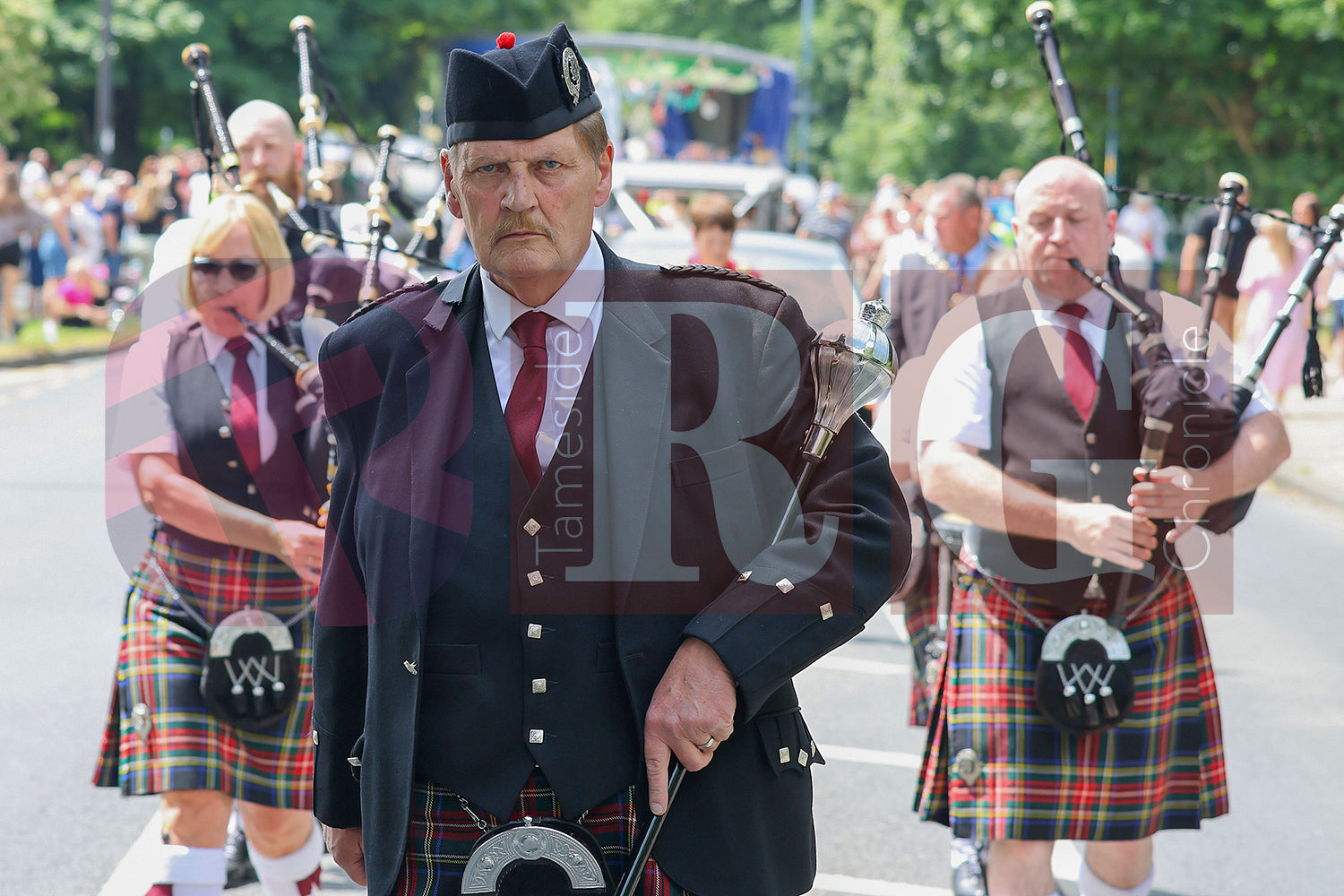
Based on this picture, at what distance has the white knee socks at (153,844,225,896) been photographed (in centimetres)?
332

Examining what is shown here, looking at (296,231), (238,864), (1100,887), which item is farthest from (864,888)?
(296,231)

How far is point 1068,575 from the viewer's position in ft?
11.2

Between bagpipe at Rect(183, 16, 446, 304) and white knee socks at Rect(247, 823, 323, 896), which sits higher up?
bagpipe at Rect(183, 16, 446, 304)

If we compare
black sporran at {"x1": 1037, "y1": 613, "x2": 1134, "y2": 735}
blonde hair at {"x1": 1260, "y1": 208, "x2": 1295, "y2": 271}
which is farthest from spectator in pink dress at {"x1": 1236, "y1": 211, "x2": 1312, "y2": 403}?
black sporran at {"x1": 1037, "y1": 613, "x2": 1134, "y2": 735}

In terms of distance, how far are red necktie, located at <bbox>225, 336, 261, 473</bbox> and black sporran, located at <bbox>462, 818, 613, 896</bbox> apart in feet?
5.26

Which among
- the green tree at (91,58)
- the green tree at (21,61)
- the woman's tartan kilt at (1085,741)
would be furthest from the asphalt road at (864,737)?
the green tree at (91,58)

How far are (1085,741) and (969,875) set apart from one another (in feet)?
2.50

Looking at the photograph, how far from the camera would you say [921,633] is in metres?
4.87

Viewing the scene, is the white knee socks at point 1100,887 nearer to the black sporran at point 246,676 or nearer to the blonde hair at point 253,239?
the black sporran at point 246,676

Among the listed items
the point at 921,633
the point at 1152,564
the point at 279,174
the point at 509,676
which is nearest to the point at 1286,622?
the point at 921,633

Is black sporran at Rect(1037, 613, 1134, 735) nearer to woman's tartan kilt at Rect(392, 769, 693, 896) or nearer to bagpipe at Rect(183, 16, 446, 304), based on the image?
woman's tartan kilt at Rect(392, 769, 693, 896)

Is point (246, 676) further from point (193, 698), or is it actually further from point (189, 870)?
point (189, 870)

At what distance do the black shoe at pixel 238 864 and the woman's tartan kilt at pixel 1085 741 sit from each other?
1.92 meters

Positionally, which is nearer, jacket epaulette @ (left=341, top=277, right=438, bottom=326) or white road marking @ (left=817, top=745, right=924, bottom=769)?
jacket epaulette @ (left=341, top=277, right=438, bottom=326)
